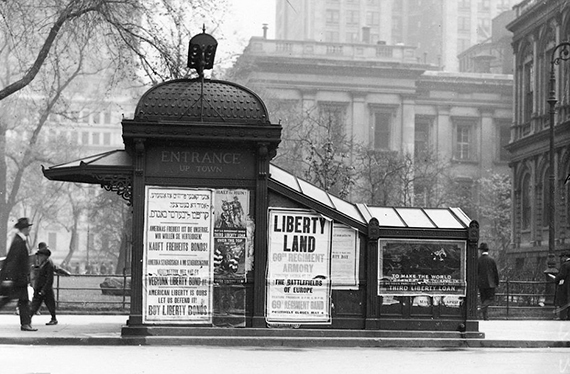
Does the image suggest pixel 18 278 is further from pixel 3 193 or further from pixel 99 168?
pixel 3 193

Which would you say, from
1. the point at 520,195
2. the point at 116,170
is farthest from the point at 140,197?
the point at 520,195

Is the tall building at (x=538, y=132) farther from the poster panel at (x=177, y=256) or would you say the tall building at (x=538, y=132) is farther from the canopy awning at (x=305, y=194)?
the poster panel at (x=177, y=256)

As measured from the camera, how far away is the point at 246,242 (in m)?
18.3

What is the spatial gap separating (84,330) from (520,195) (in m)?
35.4

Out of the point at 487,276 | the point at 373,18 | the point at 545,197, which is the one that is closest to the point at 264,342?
the point at 487,276

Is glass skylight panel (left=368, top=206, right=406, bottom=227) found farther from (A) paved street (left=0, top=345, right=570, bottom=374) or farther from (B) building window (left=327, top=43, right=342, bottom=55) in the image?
(B) building window (left=327, top=43, right=342, bottom=55)

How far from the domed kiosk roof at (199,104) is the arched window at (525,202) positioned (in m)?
33.8

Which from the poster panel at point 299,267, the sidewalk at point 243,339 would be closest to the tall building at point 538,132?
the sidewalk at point 243,339

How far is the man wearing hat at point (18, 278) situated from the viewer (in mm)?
18359

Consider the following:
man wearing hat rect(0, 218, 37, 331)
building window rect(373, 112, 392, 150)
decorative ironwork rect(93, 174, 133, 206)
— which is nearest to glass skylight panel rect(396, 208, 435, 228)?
decorative ironwork rect(93, 174, 133, 206)

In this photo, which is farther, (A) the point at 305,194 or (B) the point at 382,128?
(B) the point at 382,128

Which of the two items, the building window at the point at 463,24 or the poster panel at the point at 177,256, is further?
the building window at the point at 463,24

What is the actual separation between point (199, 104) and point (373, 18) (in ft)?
377

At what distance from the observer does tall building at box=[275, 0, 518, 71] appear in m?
125
